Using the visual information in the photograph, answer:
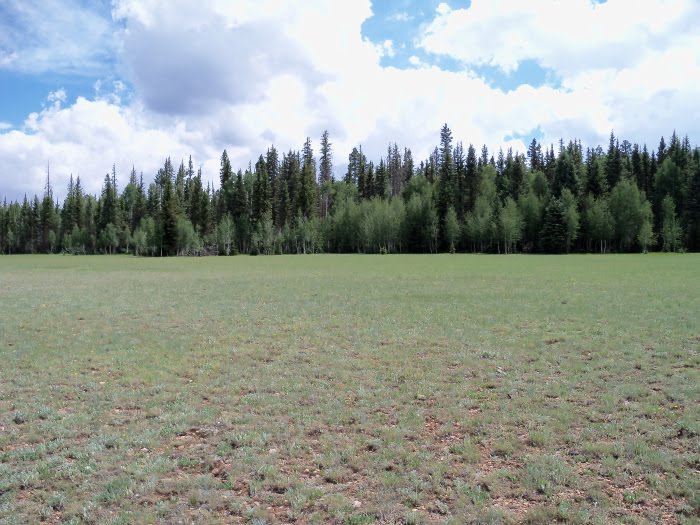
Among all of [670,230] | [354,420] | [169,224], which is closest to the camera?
[354,420]

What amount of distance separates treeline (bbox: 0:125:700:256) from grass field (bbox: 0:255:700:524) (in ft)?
306

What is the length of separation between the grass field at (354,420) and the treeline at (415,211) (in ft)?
306

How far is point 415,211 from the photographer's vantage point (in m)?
120

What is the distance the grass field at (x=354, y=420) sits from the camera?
19.9 ft

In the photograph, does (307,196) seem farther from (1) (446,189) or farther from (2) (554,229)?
(2) (554,229)

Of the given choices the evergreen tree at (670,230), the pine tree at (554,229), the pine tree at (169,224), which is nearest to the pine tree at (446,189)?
the pine tree at (554,229)

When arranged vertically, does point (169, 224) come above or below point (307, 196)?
below

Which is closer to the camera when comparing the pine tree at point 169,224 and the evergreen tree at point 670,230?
the evergreen tree at point 670,230

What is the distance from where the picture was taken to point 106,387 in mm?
10938

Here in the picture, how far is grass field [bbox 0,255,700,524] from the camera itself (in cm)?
608

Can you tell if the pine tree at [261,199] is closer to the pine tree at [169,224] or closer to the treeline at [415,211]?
the treeline at [415,211]

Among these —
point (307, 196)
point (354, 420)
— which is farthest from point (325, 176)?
point (354, 420)

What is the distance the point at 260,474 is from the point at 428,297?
20331mm

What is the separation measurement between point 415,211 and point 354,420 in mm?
113999
